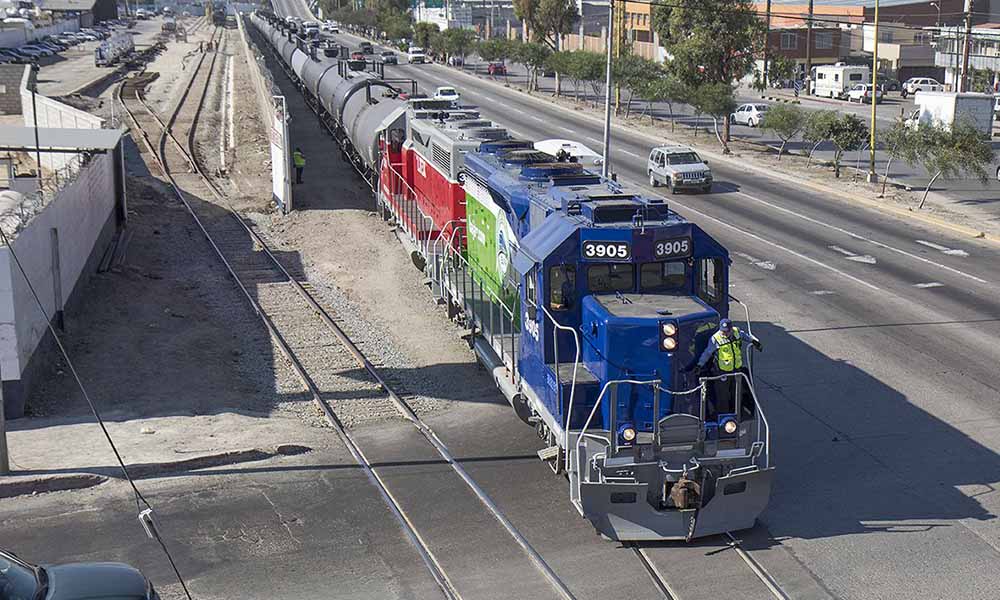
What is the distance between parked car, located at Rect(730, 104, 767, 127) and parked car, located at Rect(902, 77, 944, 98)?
20540 millimetres

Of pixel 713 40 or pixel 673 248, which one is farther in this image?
pixel 713 40

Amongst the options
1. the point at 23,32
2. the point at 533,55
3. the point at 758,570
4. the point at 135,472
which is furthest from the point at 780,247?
the point at 23,32

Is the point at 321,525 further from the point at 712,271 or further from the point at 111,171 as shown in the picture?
the point at 111,171

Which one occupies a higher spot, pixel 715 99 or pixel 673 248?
pixel 715 99

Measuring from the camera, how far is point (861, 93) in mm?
79188

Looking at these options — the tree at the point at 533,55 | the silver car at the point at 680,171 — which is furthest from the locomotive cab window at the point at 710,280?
the tree at the point at 533,55

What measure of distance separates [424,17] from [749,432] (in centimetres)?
18383

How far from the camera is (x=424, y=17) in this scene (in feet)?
626

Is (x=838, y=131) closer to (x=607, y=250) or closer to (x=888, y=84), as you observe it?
(x=607, y=250)

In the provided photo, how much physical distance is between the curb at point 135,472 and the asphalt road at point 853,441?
6.55ft

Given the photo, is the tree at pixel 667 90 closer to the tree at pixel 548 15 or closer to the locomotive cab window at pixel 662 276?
the tree at pixel 548 15

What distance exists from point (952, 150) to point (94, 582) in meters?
36.2

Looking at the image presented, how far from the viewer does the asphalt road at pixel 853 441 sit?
13953mm

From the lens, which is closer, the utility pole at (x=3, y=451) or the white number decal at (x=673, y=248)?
the white number decal at (x=673, y=248)
